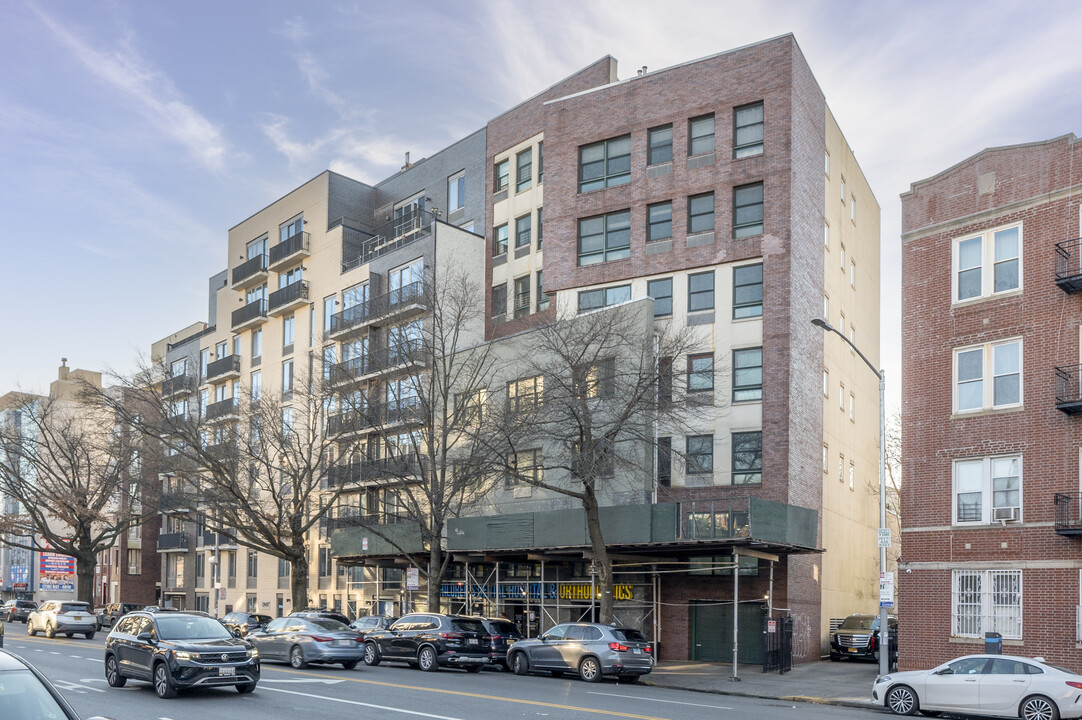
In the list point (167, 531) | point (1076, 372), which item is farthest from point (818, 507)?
point (167, 531)

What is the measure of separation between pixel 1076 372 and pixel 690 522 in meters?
11.2

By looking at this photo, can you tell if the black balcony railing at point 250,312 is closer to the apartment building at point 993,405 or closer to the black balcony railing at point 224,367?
the black balcony railing at point 224,367

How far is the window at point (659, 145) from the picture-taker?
39.6 metres

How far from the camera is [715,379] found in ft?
120

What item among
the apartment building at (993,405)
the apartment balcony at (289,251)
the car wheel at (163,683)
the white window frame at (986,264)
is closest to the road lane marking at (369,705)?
the car wheel at (163,683)

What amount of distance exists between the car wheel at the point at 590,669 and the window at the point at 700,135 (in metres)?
20.1

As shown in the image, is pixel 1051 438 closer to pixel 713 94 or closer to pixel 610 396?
pixel 610 396

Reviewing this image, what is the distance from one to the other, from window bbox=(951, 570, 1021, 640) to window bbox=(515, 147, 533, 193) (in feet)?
83.1

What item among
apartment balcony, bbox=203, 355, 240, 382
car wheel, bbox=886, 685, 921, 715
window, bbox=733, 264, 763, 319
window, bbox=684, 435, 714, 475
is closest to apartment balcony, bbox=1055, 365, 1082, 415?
car wheel, bbox=886, 685, 921, 715

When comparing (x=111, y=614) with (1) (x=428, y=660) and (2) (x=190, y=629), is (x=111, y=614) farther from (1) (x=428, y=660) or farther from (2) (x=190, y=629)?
(2) (x=190, y=629)

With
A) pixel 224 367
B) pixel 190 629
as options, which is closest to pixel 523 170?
pixel 224 367

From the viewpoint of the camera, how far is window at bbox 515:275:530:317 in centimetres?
4428

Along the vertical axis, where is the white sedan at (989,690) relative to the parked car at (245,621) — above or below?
above

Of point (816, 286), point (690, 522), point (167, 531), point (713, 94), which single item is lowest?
point (167, 531)
